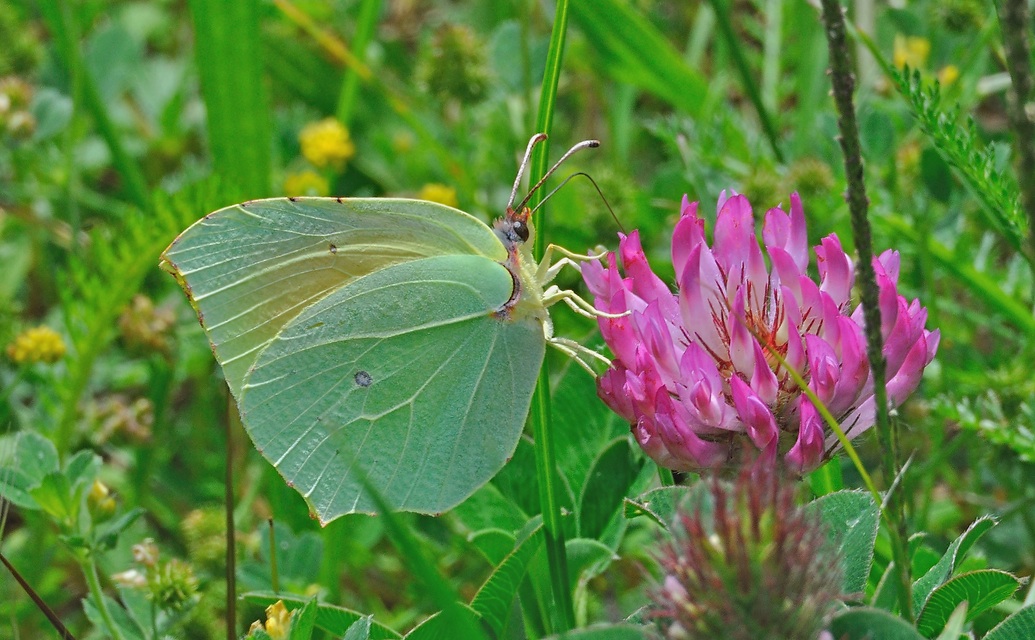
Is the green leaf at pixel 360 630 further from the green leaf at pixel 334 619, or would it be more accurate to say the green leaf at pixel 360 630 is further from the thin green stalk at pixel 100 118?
the thin green stalk at pixel 100 118

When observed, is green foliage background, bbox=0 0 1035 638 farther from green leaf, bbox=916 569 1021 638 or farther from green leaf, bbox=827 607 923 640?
green leaf, bbox=827 607 923 640

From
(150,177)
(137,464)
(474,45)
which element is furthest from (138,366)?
(474,45)

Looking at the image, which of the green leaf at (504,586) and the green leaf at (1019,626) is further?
the green leaf at (504,586)

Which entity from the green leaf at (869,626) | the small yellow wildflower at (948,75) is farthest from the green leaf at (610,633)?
the small yellow wildflower at (948,75)

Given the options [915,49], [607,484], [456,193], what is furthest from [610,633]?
[915,49]

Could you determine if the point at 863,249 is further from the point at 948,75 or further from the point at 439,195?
the point at 948,75

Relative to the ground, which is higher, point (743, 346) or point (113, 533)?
point (743, 346)
